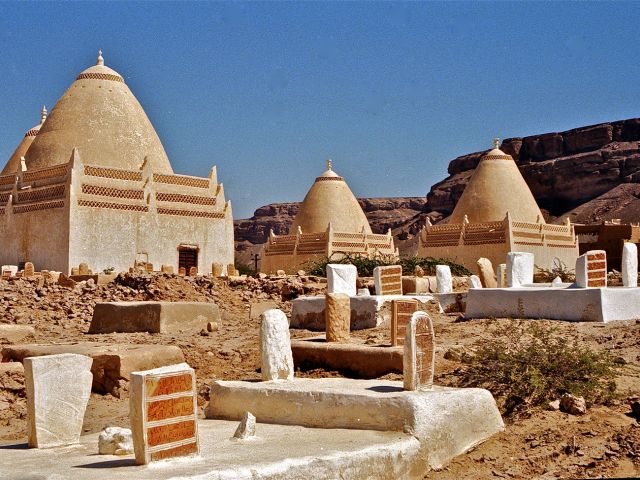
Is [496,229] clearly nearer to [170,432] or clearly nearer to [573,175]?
[170,432]

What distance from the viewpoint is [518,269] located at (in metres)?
12.6

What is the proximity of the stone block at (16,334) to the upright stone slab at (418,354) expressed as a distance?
20.0 feet

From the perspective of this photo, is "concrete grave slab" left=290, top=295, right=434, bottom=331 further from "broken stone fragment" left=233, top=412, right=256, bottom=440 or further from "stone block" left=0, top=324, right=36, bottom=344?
"broken stone fragment" left=233, top=412, right=256, bottom=440

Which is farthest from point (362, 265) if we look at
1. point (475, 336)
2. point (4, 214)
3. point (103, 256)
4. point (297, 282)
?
point (475, 336)

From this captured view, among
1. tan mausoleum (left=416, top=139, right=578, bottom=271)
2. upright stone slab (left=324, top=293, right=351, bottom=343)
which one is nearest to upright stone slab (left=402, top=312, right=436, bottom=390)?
upright stone slab (left=324, top=293, right=351, bottom=343)

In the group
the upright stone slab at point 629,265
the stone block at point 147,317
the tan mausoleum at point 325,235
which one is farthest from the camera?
the tan mausoleum at point 325,235

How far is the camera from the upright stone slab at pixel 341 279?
12.4 m

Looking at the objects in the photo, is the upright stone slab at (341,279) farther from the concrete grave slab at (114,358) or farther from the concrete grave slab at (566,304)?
the concrete grave slab at (114,358)

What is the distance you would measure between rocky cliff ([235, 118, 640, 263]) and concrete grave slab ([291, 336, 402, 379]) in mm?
42583

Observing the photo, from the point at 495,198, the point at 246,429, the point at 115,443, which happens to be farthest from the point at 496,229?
the point at 115,443

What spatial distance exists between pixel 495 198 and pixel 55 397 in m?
25.9

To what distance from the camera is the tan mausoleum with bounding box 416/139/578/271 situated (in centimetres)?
2800

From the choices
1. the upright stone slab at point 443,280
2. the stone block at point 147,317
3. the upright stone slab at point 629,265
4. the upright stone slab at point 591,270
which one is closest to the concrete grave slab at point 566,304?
the upright stone slab at point 591,270

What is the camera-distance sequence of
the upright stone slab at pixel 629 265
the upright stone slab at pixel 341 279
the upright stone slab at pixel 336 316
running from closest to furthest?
the upright stone slab at pixel 336 316
the upright stone slab at pixel 629 265
the upright stone slab at pixel 341 279
